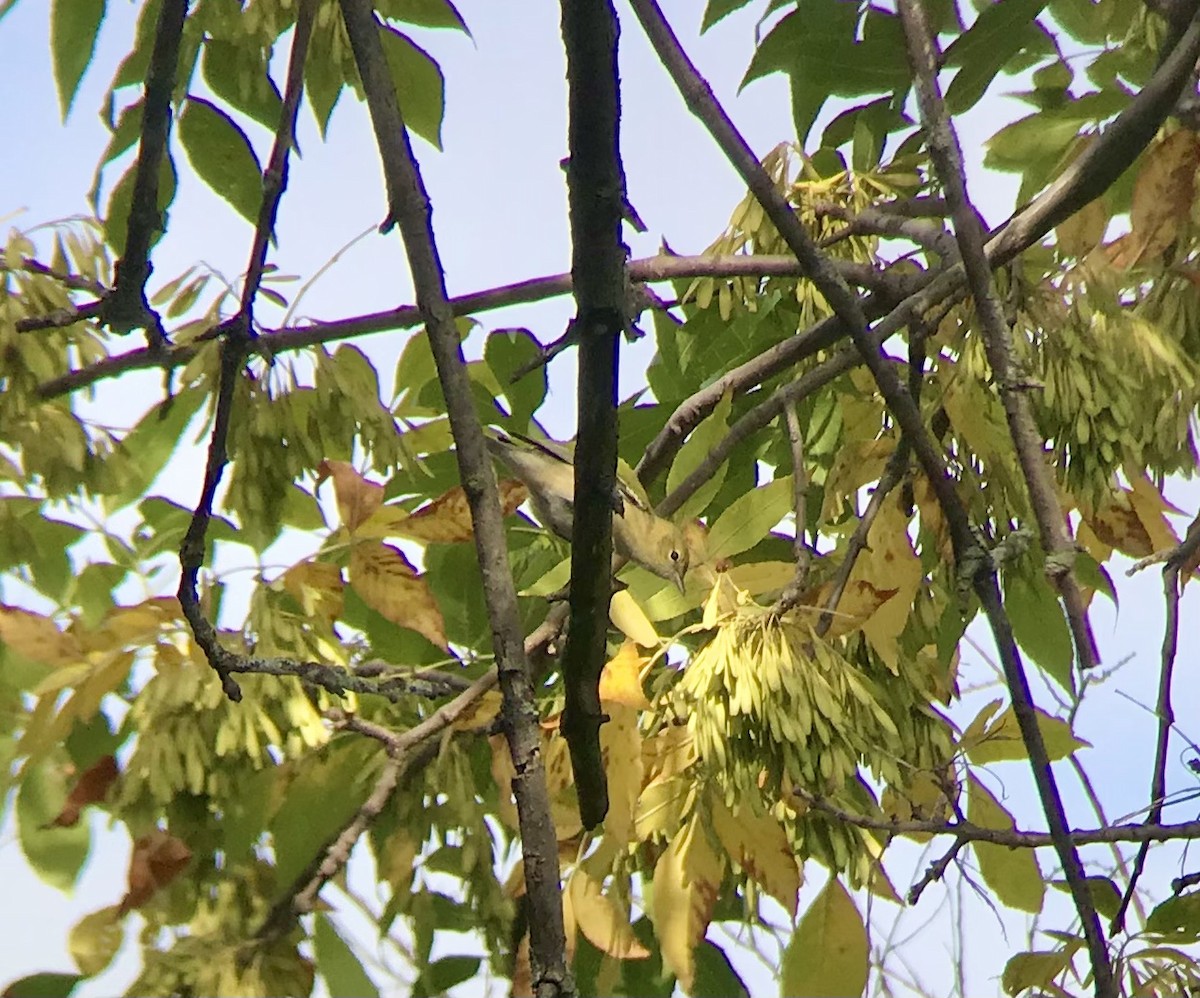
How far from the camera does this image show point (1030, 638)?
0.67 meters

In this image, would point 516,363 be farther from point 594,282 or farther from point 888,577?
point 594,282

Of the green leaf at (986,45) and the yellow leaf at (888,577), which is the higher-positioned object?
the green leaf at (986,45)

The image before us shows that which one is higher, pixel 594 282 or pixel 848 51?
pixel 848 51

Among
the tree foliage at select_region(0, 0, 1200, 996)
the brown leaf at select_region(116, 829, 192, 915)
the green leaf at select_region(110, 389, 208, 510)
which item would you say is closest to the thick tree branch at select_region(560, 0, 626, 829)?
Result: the tree foliage at select_region(0, 0, 1200, 996)

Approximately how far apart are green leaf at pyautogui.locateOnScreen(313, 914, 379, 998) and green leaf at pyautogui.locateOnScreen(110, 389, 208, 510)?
14.0 inches

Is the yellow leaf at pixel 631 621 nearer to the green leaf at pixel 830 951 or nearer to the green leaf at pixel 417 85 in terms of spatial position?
the green leaf at pixel 830 951

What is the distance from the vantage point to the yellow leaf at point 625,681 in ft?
1.73

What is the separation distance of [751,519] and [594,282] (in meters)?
0.28

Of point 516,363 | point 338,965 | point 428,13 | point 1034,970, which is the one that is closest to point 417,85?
point 428,13

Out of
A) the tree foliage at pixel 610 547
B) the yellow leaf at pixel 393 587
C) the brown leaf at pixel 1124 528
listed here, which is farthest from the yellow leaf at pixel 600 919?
the brown leaf at pixel 1124 528

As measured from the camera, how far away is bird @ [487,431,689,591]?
0.59 metres

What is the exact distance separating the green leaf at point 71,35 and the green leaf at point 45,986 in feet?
1.52

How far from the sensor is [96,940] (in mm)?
580

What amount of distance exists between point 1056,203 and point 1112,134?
4cm
